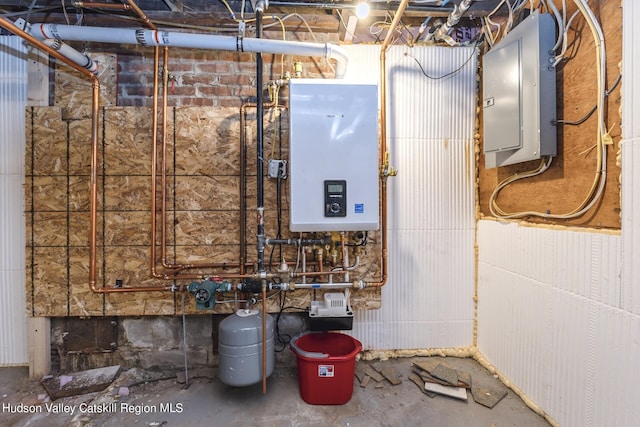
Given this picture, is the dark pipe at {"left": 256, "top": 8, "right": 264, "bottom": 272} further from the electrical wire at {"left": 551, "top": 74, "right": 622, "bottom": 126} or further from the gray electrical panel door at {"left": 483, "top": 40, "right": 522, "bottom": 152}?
the electrical wire at {"left": 551, "top": 74, "right": 622, "bottom": 126}

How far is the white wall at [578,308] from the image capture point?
39.3 inches

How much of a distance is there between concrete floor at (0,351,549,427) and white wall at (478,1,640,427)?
0.75 feet

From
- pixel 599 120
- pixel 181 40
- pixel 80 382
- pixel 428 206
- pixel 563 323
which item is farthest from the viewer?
pixel 428 206

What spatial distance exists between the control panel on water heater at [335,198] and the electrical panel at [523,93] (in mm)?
905

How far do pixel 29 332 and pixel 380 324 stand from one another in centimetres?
213

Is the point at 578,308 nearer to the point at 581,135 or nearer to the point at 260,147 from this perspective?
the point at 581,135

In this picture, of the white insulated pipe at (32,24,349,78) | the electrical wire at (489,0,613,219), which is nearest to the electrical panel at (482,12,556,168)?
the electrical wire at (489,0,613,219)

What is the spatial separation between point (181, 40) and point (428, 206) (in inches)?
Answer: 68.9

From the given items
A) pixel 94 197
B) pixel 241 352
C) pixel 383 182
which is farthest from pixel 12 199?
pixel 383 182

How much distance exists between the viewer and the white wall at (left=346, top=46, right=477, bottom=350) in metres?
1.79

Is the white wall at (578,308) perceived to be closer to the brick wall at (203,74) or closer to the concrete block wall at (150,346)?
the concrete block wall at (150,346)

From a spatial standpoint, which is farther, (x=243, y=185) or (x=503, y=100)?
(x=243, y=185)

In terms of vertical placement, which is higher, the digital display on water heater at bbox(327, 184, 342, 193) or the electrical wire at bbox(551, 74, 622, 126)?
the electrical wire at bbox(551, 74, 622, 126)

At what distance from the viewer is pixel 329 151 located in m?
1.38
